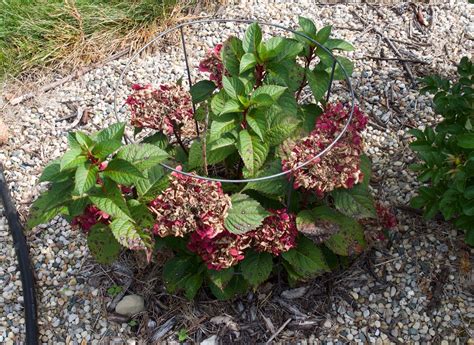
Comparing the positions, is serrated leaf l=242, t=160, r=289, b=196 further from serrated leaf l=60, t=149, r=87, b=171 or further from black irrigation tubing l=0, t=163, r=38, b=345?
black irrigation tubing l=0, t=163, r=38, b=345

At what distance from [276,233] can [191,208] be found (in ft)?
1.07

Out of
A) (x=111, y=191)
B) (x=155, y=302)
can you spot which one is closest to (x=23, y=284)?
(x=155, y=302)

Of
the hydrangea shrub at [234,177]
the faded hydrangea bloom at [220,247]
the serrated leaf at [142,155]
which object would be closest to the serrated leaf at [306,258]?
the hydrangea shrub at [234,177]

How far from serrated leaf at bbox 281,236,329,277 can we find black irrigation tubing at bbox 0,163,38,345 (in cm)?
109

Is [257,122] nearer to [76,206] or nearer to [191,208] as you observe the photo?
[191,208]

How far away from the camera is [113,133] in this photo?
1.83m

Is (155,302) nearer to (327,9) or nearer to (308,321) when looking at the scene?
(308,321)

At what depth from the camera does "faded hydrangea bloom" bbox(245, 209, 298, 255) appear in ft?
6.48

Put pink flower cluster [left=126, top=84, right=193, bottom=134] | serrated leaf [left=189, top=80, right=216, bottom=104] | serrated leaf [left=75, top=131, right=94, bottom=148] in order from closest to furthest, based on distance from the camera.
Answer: serrated leaf [left=75, top=131, right=94, bottom=148] → pink flower cluster [left=126, top=84, right=193, bottom=134] → serrated leaf [left=189, top=80, right=216, bottom=104]

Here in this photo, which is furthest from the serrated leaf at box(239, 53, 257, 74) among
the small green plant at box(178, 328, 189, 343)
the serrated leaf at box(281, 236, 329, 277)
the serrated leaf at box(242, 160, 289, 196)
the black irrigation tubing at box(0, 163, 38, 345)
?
the black irrigation tubing at box(0, 163, 38, 345)

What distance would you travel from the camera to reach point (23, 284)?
2496 mm

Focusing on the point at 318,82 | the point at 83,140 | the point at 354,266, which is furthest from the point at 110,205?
the point at 354,266

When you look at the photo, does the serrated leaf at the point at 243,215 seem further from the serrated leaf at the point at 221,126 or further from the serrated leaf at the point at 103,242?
the serrated leaf at the point at 103,242

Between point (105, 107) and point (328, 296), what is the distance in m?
1.66
